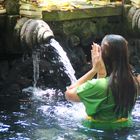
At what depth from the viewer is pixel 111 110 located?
5.58 m

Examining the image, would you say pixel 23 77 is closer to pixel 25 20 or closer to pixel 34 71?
pixel 34 71

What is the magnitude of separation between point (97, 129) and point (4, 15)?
519 centimetres

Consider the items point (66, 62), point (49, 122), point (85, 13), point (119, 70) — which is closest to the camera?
point (119, 70)

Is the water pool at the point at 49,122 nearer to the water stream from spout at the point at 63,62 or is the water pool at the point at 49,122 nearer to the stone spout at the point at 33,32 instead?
the water stream from spout at the point at 63,62

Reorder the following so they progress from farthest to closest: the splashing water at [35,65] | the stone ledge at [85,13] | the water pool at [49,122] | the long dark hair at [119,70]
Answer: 1. the stone ledge at [85,13]
2. the splashing water at [35,65]
3. the water pool at [49,122]
4. the long dark hair at [119,70]

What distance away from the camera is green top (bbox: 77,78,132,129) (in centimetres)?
541

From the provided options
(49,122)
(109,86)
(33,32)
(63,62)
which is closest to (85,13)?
(63,62)

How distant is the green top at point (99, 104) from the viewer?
213 inches

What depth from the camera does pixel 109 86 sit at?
5395mm

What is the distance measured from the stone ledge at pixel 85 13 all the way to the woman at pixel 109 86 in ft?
17.2

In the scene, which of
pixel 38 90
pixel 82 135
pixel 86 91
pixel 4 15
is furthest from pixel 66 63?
pixel 86 91

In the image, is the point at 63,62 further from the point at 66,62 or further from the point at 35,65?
the point at 35,65

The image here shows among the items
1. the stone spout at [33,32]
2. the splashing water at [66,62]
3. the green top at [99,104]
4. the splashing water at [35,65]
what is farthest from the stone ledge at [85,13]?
the green top at [99,104]

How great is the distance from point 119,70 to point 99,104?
467mm
